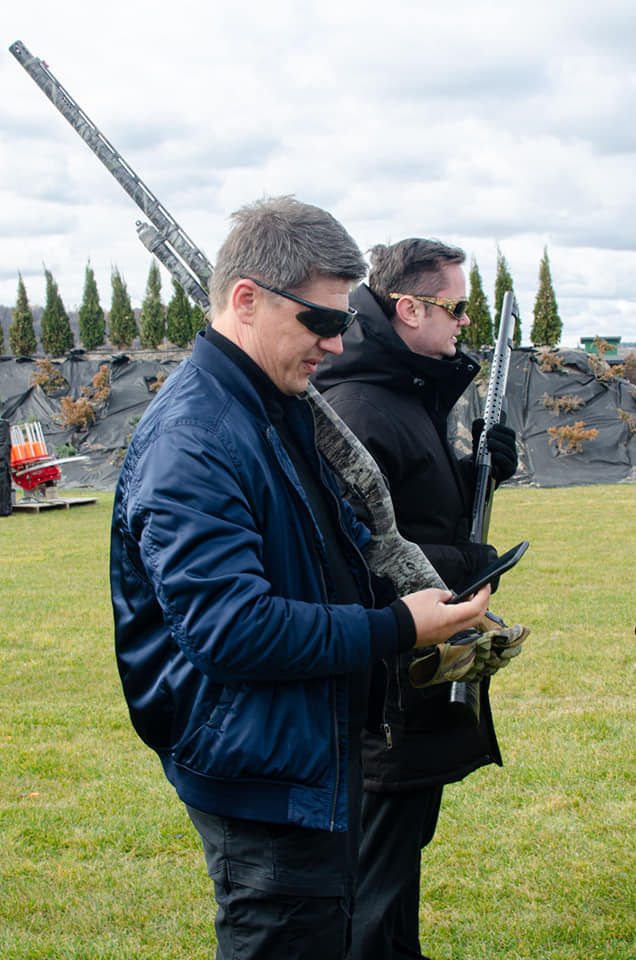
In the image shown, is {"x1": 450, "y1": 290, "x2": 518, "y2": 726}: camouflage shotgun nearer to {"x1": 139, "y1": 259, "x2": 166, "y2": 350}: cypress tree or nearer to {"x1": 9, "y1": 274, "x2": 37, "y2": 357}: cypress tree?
{"x1": 139, "y1": 259, "x2": 166, "y2": 350}: cypress tree

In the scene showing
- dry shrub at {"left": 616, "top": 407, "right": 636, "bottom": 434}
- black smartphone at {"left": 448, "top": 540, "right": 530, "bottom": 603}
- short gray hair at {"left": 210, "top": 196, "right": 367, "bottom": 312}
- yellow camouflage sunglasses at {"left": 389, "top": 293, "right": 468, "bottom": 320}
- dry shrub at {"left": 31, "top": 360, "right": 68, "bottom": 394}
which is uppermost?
short gray hair at {"left": 210, "top": 196, "right": 367, "bottom": 312}

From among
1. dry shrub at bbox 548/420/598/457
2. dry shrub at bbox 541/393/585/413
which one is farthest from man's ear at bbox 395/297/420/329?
dry shrub at bbox 541/393/585/413

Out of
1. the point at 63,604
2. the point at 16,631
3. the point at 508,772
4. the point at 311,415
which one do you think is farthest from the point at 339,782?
the point at 63,604

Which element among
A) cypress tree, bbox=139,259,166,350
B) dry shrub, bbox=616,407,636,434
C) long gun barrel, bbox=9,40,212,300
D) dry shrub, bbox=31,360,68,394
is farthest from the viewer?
cypress tree, bbox=139,259,166,350

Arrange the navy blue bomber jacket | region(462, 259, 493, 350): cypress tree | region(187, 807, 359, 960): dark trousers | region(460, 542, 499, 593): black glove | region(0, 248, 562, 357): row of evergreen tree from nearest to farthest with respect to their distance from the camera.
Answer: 1. the navy blue bomber jacket
2. region(187, 807, 359, 960): dark trousers
3. region(460, 542, 499, 593): black glove
4. region(462, 259, 493, 350): cypress tree
5. region(0, 248, 562, 357): row of evergreen tree

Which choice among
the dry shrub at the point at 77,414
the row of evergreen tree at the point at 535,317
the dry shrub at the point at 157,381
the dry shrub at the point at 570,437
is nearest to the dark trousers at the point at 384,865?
the dry shrub at the point at 570,437

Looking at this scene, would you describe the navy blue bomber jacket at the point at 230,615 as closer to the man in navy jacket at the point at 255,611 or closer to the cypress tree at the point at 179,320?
the man in navy jacket at the point at 255,611

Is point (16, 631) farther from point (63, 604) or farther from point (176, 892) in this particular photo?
point (176, 892)

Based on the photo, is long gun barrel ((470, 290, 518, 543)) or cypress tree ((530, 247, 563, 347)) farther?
cypress tree ((530, 247, 563, 347))

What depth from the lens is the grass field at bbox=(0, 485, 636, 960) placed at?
2947 millimetres

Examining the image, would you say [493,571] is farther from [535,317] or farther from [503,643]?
[535,317]

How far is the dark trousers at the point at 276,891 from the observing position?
5.29 feet

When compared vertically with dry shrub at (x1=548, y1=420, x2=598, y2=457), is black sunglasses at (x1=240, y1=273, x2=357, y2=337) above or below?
above

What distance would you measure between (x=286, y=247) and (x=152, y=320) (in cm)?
2731
